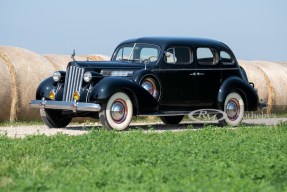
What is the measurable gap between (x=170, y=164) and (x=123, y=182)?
1339 millimetres

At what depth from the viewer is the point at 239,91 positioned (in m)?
16.6

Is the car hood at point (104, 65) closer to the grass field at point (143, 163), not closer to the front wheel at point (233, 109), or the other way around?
the front wheel at point (233, 109)

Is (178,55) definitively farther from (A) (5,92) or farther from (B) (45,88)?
(A) (5,92)

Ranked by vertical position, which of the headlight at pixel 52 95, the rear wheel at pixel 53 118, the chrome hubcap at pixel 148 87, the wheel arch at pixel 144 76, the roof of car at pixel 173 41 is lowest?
the rear wheel at pixel 53 118

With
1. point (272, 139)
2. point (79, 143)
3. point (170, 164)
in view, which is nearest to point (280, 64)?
point (272, 139)

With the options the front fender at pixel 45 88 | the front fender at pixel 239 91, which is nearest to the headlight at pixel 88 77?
the front fender at pixel 45 88

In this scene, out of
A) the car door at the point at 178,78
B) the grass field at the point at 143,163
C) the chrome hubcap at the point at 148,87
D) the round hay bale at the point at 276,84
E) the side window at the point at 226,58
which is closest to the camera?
the grass field at the point at 143,163

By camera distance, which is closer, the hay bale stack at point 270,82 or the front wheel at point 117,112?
the front wheel at point 117,112

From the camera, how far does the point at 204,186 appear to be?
6.92 m

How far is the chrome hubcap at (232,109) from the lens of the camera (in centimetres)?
1634

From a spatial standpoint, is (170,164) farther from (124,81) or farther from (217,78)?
(217,78)

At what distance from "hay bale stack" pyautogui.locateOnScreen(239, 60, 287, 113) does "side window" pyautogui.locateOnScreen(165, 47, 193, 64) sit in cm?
797

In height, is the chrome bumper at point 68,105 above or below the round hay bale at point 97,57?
below

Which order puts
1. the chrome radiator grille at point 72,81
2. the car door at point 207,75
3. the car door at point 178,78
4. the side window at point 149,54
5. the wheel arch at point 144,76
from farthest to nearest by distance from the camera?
the car door at point 207,75 → the side window at point 149,54 → the car door at point 178,78 → the wheel arch at point 144,76 → the chrome radiator grille at point 72,81
